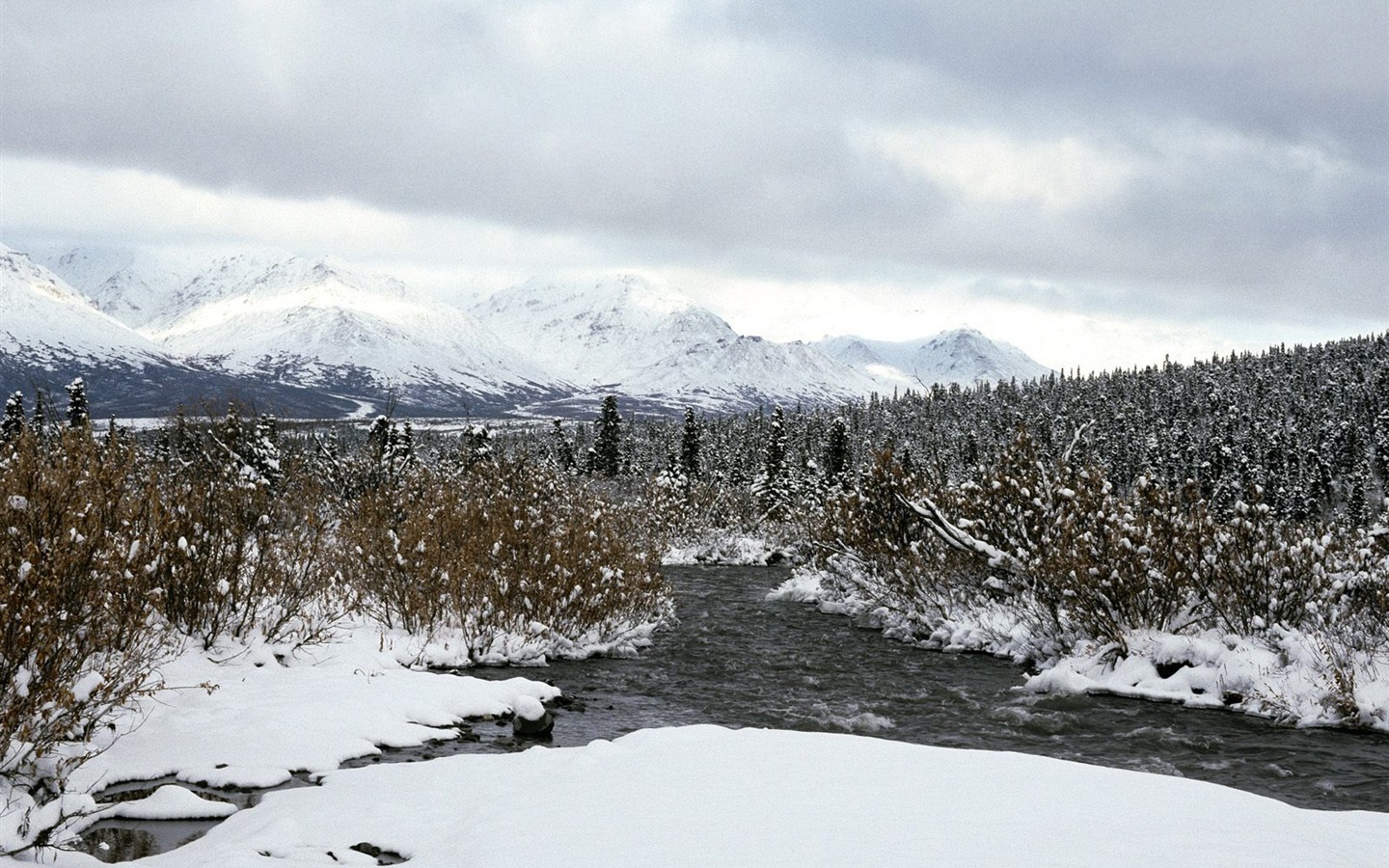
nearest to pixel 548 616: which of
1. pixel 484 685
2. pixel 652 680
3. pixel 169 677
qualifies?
pixel 652 680

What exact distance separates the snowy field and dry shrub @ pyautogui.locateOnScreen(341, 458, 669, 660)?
252 inches

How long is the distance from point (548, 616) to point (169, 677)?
8344 millimetres

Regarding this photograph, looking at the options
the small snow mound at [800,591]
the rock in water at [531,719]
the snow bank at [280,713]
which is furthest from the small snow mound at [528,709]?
the small snow mound at [800,591]

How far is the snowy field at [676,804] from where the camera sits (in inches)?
248

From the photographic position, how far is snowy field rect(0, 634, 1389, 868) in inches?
248

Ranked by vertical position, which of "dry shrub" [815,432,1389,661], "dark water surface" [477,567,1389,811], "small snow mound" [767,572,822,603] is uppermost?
"dry shrub" [815,432,1389,661]

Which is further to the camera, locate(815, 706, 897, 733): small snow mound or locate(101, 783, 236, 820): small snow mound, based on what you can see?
locate(815, 706, 897, 733): small snow mound

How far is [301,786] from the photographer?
8.79 meters

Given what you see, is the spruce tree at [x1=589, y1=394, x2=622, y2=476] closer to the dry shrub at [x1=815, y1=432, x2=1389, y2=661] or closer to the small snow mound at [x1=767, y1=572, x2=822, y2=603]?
the small snow mound at [x1=767, y1=572, x2=822, y2=603]

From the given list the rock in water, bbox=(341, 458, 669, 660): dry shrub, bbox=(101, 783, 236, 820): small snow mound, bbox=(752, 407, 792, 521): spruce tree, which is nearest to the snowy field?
bbox=(101, 783, 236, 820): small snow mound

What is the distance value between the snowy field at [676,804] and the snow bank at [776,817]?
24 millimetres

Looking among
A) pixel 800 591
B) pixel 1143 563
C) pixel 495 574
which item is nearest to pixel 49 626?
pixel 495 574

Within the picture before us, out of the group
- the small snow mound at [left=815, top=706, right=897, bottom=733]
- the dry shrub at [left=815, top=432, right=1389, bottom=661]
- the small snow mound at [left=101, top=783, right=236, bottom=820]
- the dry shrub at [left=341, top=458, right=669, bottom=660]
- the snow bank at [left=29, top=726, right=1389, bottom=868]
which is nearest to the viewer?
the snow bank at [left=29, top=726, right=1389, bottom=868]

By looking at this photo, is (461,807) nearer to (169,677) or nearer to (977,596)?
(169,677)
